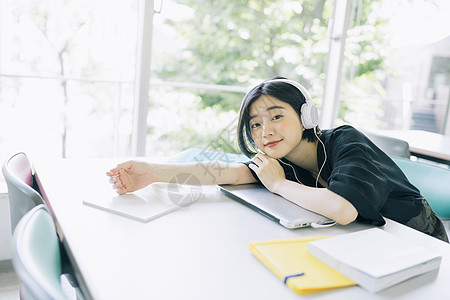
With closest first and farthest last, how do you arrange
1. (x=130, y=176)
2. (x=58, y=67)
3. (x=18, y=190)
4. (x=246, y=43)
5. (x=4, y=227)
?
1. (x=18, y=190)
2. (x=130, y=176)
3. (x=4, y=227)
4. (x=58, y=67)
5. (x=246, y=43)

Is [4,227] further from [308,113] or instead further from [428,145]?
[428,145]

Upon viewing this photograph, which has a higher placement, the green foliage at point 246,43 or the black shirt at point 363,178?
the green foliage at point 246,43

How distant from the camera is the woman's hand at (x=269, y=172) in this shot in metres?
1.14

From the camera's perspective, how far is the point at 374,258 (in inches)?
28.3

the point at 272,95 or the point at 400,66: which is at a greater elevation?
A: the point at 400,66

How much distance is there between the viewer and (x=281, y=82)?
48.9 inches

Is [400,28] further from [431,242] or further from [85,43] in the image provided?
[431,242]

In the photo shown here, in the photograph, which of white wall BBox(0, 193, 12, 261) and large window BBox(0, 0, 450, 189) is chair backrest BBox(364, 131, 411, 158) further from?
white wall BBox(0, 193, 12, 261)

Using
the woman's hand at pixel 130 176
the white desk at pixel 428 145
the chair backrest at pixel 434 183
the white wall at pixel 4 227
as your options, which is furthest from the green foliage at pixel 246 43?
the woman's hand at pixel 130 176

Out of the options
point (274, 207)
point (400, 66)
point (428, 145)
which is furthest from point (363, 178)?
point (400, 66)

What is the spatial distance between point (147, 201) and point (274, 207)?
0.33 meters

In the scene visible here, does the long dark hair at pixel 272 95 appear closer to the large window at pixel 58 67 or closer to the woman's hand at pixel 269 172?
the woman's hand at pixel 269 172

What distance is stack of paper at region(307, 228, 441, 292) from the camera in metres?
0.67

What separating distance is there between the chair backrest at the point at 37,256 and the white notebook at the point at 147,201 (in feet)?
0.67
